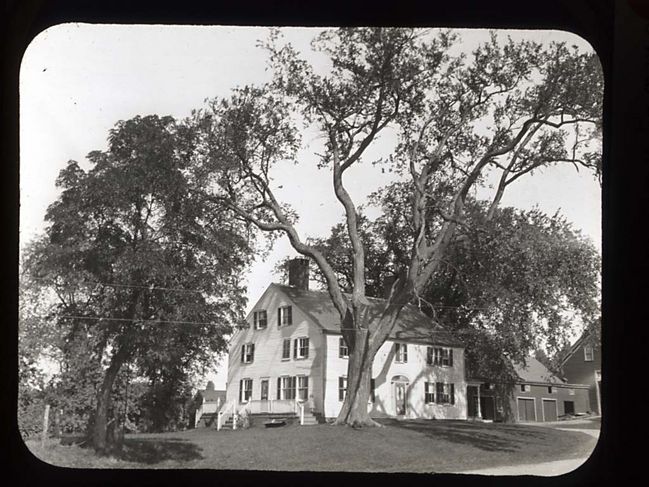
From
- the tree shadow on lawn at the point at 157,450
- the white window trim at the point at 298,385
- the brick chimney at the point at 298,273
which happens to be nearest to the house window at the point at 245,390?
the white window trim at the point at 298,385

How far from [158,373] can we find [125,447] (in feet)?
1.91

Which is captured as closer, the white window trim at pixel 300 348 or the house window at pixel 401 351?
the white window trim at pixel 300 348

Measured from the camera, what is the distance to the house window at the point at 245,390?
512 cm

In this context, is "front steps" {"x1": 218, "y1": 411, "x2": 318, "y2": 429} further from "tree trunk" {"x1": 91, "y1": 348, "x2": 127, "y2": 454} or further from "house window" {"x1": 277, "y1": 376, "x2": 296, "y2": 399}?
"tree trunk" {"x1": 91, "y1": 348, "x2": 127, "y2": 454}

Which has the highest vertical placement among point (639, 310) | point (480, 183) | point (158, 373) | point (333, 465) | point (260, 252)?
point (480, 183)

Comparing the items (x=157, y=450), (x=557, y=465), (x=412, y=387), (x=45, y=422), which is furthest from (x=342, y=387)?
(x=45, y=422)

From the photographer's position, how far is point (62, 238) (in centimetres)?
496

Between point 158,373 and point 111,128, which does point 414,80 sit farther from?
point 158,373

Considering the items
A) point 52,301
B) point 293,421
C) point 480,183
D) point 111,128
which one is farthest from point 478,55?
point 52,301

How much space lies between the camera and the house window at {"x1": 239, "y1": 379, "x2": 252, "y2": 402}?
5117 mm

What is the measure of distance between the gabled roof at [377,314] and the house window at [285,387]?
538 mm

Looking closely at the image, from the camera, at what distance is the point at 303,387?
5188mm

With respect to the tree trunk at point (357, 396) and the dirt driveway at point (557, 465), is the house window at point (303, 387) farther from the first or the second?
the dirt driveway at point (557, 465)

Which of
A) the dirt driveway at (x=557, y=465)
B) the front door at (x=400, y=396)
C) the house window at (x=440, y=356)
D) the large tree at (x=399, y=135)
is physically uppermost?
the large tree at (x=399, y=135)
